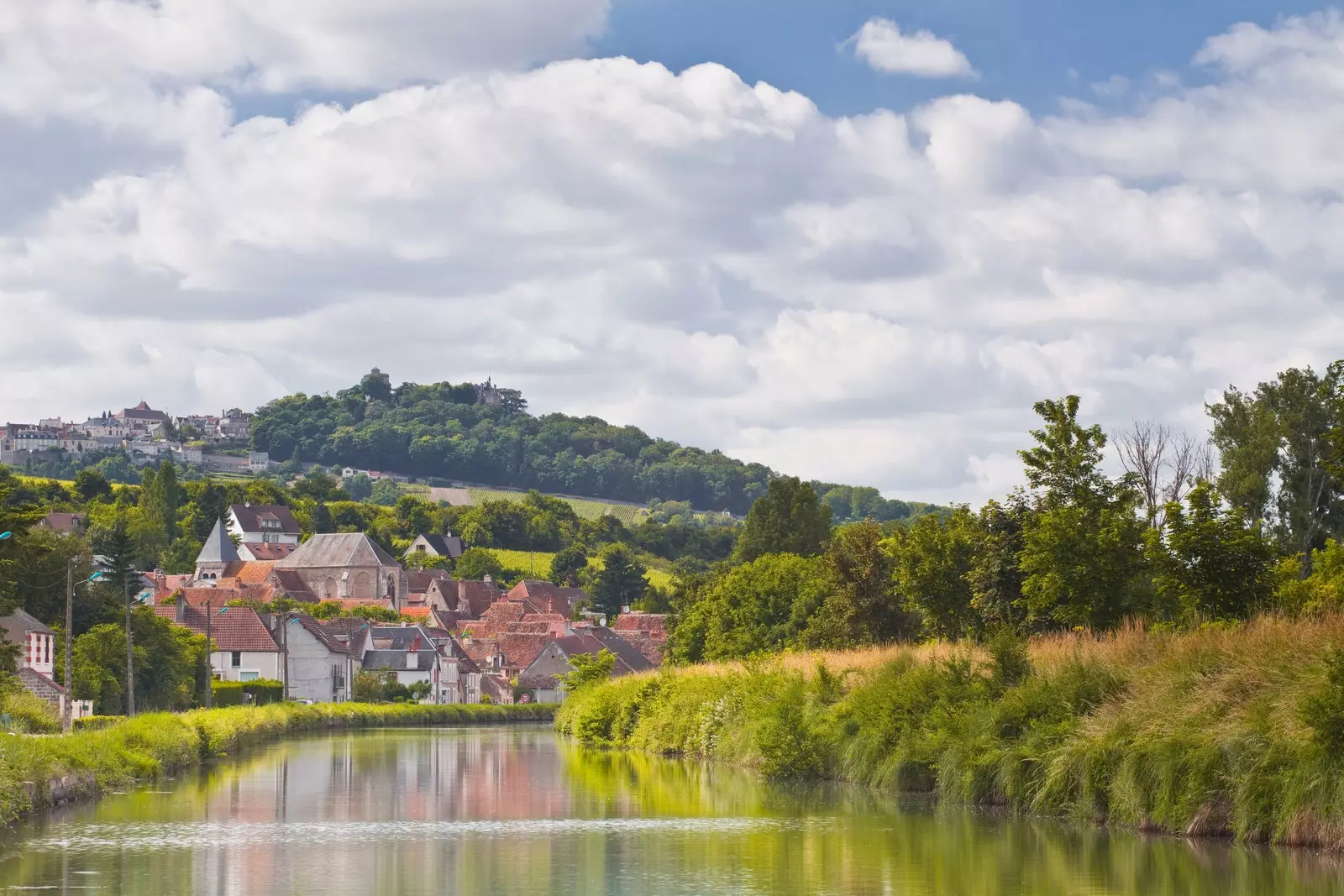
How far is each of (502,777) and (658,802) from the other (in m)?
10.9

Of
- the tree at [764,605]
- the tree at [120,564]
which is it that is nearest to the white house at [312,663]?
the tree at [120,564]

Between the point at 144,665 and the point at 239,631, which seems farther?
the point at 239,631

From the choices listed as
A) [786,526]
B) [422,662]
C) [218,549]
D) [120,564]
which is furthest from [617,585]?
[120,564]

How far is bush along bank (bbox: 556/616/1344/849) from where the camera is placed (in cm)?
2217

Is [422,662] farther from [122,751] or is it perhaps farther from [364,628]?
[122,751]

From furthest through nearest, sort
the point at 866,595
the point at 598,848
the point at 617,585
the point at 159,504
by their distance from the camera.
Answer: the point at 159,504
the point at 617,585
the point at 866,595
the point at 598,848

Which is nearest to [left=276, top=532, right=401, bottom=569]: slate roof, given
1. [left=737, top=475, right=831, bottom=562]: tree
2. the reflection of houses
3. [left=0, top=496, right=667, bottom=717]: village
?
the reflection of houses

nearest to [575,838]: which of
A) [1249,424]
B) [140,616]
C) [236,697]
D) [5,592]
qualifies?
[5,592]

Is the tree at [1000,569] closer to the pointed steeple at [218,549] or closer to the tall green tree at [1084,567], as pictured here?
the tall green tree at [1084,567]

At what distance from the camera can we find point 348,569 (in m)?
187

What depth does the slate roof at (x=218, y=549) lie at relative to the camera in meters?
190

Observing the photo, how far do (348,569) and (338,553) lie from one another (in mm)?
3548

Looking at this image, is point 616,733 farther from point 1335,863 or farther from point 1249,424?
point 1335,863

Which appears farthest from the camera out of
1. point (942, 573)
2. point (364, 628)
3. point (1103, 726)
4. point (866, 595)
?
point (364, 628)
